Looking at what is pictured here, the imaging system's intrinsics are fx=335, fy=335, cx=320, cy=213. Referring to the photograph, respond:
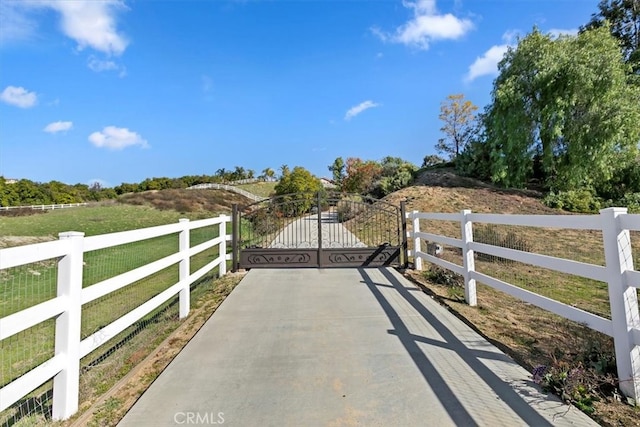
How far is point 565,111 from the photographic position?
1567 cm

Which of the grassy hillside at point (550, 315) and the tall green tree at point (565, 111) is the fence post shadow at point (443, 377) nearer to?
the grassy hillside at point (550, 315)

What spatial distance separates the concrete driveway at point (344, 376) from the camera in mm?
2156

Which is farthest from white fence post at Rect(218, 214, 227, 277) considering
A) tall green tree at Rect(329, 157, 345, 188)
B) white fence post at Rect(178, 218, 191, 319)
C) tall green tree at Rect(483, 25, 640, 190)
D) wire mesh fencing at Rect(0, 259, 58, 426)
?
tall green tree at Rect(329, 157, 345, 188)

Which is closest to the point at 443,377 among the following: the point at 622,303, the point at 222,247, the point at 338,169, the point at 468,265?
the point at 622,303

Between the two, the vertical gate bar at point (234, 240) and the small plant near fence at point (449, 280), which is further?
the vertical gate bar at point (234, 240)

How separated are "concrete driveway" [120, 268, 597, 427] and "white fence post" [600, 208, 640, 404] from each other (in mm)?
471

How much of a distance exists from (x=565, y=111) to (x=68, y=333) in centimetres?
1962

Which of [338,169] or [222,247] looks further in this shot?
[338,169]

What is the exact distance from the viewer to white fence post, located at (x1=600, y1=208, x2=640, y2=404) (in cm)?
222

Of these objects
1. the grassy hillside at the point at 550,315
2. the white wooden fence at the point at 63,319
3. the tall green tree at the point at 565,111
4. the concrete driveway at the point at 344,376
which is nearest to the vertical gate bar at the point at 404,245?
the grassy hillside at the point at 550,315

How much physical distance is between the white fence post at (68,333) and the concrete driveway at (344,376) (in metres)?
0.40

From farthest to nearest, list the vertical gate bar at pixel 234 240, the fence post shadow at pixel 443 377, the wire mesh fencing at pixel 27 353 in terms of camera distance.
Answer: the vertical gate bar at pixel 234 240, the wire mesh fencing at pixel 27 353, the fence post shadow at pixel 443 377

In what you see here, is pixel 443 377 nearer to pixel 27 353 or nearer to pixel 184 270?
pixel 184 270

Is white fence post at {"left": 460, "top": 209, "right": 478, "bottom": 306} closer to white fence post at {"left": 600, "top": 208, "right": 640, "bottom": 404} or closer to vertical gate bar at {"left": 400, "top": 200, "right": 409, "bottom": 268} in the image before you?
white fence post at {"left": 600, "top": 208, "right": 640, "bottom": 404}
